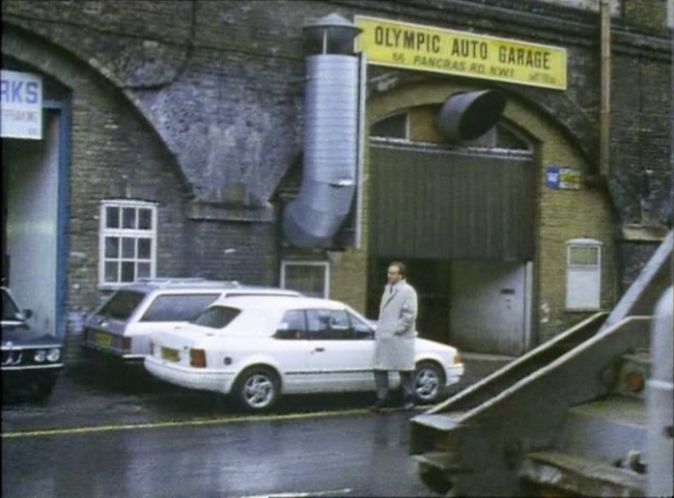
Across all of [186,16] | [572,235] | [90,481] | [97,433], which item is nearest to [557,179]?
[572,235]

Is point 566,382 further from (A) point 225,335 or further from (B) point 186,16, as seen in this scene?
(B) point 186,16

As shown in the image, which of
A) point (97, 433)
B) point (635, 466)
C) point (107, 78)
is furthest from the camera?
point (107, 78)

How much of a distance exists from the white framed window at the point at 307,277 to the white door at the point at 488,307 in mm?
3555

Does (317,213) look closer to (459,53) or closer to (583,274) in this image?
(459,53)

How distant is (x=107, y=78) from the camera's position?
1738 centimetres

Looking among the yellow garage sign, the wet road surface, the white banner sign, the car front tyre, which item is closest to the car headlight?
the wet road surface

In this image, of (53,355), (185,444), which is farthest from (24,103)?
(185,444)

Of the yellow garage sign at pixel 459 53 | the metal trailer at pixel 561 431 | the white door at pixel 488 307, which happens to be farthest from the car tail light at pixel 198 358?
A: the white door at pixel 488 307

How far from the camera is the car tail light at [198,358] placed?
13562 millimetres

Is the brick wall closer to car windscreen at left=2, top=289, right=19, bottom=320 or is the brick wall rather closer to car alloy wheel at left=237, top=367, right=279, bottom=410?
car windscreen at left=2, top=289, right=19, bottom=320

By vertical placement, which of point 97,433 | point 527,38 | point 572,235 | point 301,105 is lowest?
point 97,433

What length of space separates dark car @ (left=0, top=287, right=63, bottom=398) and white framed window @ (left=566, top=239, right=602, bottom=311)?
36.0 feet

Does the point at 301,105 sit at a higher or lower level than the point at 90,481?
higher

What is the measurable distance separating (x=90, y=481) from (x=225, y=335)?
15.2ft
